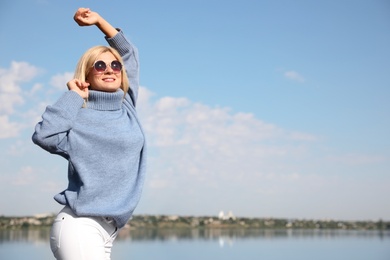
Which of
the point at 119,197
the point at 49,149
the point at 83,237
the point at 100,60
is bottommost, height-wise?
the point at 83,237

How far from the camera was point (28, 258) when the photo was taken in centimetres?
2591

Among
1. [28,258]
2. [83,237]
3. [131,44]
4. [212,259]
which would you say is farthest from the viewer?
[212,259]

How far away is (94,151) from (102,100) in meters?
0.25

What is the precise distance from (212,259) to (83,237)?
2777cm

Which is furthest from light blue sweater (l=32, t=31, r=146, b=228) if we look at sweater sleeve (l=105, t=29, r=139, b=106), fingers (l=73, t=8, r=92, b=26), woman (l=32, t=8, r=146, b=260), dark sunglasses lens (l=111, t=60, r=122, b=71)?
fingers (l=73, t=8, r=92, b=26)

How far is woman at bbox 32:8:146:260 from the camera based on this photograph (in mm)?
2205

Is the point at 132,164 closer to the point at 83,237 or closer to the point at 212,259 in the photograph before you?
the point at 83,237

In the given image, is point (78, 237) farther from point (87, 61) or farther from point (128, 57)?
point (128, 57)

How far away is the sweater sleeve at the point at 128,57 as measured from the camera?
2.66 metres

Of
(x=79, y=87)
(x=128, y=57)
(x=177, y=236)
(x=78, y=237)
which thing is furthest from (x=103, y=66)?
(x=177, y=236)

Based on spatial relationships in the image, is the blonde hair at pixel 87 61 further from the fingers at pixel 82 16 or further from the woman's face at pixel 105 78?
the fingers at pixel 82 16

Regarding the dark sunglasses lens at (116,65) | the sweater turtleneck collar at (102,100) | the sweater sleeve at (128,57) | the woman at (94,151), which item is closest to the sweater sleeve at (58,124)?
the woman at (94,151)

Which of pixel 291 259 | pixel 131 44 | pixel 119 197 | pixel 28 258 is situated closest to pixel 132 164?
pixel 119 197

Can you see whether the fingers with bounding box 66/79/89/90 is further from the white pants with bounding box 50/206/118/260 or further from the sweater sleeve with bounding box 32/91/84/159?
the white pants with bounding box 50/206/118/260
